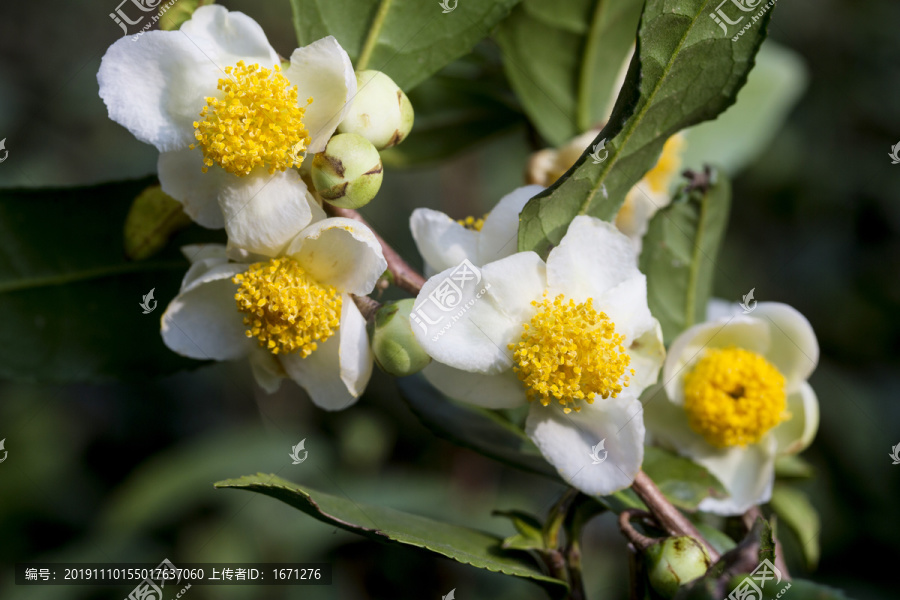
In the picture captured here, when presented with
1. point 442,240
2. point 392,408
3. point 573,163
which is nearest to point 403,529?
point 442,240

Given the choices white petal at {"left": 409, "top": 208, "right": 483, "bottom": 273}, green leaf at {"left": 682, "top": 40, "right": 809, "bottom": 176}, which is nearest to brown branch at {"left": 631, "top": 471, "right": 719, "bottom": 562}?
white petal at {"left": 409, "top": 208, "right": 483, "bottom": 273}

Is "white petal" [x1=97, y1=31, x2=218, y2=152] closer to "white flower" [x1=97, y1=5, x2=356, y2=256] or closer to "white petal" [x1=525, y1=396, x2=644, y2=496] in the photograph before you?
"white flower" [x1=97, y1=5, x2=356, y2=256]

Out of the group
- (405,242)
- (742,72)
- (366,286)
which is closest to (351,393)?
(366,286)

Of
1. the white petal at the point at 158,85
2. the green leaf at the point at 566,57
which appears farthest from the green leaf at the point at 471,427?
the green leaf at the point at 566,57

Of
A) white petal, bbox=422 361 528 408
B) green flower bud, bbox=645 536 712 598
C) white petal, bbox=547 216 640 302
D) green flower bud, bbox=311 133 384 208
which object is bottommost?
green flower bud, bbox=645 536 712 598

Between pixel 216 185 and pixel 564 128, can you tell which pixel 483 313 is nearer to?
pixel 216 185
